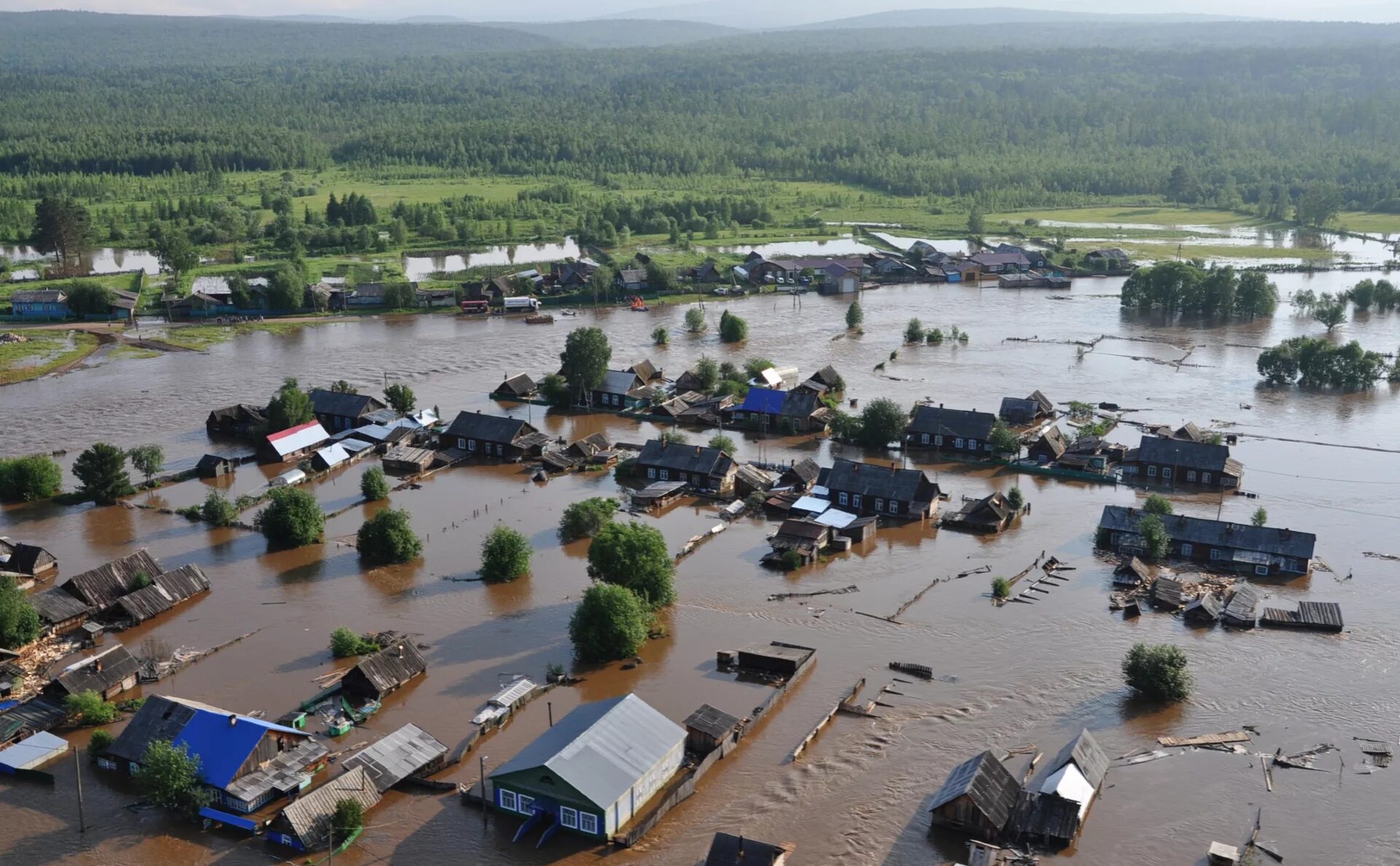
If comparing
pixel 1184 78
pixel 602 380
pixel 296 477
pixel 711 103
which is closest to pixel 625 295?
pixel 602 380

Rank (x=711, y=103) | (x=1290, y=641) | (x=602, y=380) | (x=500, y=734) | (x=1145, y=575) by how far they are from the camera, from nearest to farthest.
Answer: (x=500, y=734) < (x=1290, y=641) < (x=1145, y=575) < (x=602, y=380) < (x=711, y=103)

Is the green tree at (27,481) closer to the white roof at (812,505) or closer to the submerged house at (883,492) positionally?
the white roof at (812,505)

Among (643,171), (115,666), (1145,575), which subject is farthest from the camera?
(643,171)

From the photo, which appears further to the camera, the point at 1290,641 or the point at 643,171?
the point at 643,171

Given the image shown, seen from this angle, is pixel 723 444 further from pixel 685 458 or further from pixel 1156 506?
pixel 1156 506

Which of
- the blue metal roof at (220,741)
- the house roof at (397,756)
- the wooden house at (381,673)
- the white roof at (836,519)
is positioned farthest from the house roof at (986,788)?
the white roof at (836,519)

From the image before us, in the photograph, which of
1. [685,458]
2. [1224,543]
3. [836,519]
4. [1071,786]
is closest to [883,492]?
[836,519]

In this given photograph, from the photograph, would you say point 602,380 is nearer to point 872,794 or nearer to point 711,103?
point 872,794
